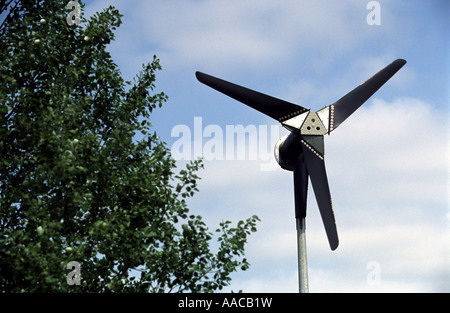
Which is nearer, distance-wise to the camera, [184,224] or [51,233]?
[51,233]

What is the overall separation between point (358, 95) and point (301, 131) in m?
3.85

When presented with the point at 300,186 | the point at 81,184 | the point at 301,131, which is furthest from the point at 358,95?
the point at 81,184

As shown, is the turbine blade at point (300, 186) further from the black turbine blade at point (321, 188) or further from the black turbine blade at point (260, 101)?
the black turbine blade at point (260, 101)

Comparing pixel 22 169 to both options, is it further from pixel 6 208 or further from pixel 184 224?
pixel 184 224

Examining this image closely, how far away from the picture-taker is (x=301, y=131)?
2184 cm

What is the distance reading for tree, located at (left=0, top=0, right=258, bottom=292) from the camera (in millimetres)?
15312

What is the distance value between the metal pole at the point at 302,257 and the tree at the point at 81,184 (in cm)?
386

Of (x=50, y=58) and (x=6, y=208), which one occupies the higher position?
(x=50, y=58)

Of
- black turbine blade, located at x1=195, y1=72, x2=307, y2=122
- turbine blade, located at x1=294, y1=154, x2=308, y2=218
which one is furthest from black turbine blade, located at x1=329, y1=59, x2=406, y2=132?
turbine blade, located at x1=294, y1=154, x2=308, y2=218

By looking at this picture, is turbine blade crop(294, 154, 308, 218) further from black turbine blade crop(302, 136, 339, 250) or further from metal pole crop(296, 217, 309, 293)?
black turbine blade crop(302, 136, 339, 250)

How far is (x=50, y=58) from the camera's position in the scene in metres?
19.1
